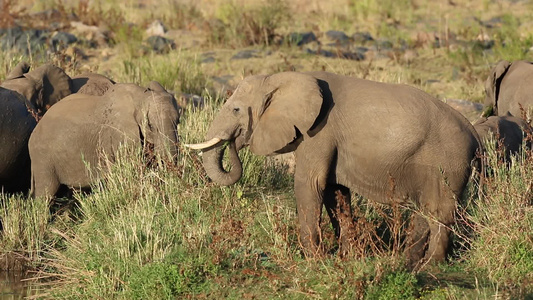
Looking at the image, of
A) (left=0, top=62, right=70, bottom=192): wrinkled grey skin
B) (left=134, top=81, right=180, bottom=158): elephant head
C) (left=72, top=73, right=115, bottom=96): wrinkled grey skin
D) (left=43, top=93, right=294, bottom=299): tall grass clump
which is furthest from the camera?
(left=72, top=73, right=115, bottom=96): wrinkled grey skin

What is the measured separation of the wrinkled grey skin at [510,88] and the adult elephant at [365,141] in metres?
4.85

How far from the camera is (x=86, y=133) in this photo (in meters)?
10.7

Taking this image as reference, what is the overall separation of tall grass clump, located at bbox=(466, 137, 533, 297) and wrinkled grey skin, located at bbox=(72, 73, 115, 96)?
5352 mm

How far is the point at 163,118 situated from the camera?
33.6ft

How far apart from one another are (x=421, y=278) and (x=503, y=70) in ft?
23.6

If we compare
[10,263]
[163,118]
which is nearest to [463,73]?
[163,118]

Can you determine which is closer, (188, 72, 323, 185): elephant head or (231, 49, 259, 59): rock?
(188, 72, 323, 185): elephant head

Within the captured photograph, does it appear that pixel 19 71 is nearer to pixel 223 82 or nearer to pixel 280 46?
pixel 223 82

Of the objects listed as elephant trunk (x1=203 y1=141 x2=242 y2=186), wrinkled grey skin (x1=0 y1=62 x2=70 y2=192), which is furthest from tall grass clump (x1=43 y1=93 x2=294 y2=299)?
wrinkled grey skin (x1=0 y1=62 x2=70 y2=192)

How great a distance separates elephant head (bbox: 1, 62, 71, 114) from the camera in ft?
39.9

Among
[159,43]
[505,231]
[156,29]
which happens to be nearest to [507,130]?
[505,231]

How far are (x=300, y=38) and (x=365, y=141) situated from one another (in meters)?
13.8

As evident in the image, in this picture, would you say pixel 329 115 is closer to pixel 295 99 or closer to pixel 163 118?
pixel 295 99

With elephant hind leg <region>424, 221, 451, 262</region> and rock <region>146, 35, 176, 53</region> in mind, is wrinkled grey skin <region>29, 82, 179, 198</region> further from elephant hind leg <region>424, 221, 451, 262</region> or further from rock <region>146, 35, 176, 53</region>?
rock <region>146, 35, 176, 53</region>
